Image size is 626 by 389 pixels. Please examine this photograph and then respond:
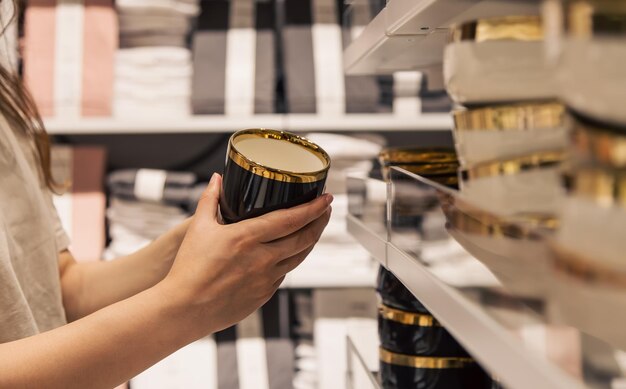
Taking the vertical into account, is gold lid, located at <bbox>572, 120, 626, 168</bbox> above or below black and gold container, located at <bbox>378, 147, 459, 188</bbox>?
above

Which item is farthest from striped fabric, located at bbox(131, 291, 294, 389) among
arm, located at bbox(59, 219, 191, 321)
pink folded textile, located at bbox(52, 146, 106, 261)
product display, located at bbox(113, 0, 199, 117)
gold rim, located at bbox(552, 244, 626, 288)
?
gold rim, located at bbox(552, 244, 626, 288)

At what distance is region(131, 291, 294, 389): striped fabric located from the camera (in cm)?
164

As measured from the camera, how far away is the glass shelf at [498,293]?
0.27m

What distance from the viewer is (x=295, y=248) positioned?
0.64 m

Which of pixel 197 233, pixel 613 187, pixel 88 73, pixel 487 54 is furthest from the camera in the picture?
pixel 88 73

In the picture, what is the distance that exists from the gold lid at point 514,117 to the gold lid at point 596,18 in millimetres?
72

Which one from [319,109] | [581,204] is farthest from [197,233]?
[319,109]

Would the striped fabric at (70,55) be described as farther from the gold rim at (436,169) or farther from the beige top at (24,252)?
the gold rim at (436,169)

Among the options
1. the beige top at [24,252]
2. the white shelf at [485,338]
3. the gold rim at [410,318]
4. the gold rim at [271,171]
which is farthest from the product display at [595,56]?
the beige top at [24,252]

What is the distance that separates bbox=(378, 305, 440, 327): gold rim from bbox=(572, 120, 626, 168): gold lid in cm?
46

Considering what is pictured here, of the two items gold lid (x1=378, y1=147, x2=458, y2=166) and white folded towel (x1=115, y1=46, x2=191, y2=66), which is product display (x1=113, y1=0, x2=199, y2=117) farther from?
gold lid (x1=378, y1=147, x2=458, y2=166)

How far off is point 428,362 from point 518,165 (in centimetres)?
37

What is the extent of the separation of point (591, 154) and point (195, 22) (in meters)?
1.64

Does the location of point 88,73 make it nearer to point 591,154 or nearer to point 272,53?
point 272,53
